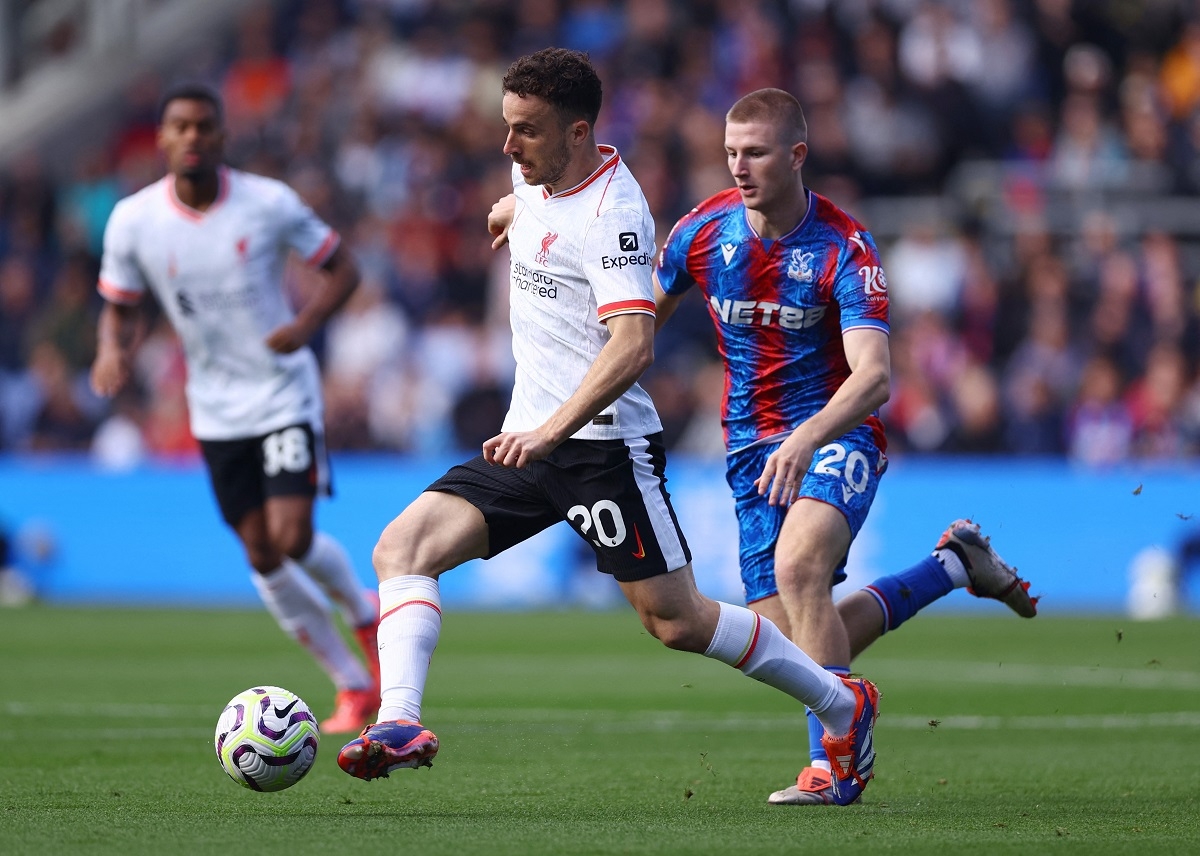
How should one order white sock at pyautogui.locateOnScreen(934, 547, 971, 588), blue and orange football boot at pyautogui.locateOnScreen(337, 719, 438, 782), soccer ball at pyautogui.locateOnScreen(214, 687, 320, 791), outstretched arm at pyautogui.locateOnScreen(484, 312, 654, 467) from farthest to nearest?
1. white sock at pyautogui.locateOnScreen(934, 547, 971, 588)
2. soccer ball at pyautogui.locateOnScreen(214, 687, 320, 791)
3. outstretched arm at pyautogui.locateOnScreen(484, 312, 654, 467)
4. blue and orange football boot at pyautogui.locateOnScreen(337, 719, 438, 782)

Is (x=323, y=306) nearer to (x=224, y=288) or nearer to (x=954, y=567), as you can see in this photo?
(x=224, y=288)

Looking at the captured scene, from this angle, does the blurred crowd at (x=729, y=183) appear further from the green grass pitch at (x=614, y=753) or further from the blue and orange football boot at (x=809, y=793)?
the blue and orange football boot at (x=809, y=793)

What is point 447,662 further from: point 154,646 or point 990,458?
point 990,458

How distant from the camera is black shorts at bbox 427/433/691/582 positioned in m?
5.77

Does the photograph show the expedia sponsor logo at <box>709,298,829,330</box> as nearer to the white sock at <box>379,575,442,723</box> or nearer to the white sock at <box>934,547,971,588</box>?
the white sock at <box>934,547,971,588</box>

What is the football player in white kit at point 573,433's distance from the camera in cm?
569

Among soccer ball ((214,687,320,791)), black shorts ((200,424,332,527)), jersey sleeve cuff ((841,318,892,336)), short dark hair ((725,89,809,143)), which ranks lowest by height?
soccer ball ((214,687,320,791))

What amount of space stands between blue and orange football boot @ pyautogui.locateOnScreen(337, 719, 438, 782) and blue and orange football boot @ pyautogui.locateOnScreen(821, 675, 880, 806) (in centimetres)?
147

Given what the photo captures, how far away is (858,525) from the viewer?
6605 mm

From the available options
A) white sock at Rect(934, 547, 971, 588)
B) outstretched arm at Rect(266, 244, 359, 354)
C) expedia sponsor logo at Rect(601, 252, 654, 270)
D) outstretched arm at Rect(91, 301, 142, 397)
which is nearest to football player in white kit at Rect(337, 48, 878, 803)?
expedia sponsor logo at Rect(601, 252, 654, 270)

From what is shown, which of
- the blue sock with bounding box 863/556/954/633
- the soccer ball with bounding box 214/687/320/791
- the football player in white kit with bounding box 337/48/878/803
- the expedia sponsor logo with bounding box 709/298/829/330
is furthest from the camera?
the blue sock with bounding box 863/556/954/633

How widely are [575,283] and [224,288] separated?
3.64 m

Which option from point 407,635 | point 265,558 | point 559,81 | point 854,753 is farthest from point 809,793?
point 265,558

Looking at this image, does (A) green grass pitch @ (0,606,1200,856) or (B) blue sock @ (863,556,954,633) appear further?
(B) blue sock @ (863,556,954,633)
